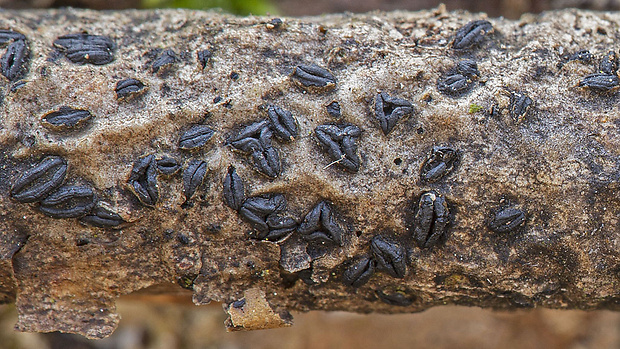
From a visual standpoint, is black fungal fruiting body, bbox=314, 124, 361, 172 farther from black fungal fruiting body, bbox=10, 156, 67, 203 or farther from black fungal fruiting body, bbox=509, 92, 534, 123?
black fungal fruiting body, bbox=10, 156, 67, 203

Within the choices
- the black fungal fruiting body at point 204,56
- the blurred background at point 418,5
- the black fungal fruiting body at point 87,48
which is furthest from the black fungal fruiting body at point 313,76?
the blurred background at point 418,5

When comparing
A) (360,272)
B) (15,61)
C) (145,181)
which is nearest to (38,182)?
(145,181)

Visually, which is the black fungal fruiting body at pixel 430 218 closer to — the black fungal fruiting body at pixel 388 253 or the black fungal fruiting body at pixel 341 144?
the black fungal fruiting body at pixel 388 253

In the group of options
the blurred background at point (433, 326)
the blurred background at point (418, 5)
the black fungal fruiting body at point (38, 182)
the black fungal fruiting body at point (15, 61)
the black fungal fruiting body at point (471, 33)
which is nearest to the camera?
the black fungal fruiting body at point (38, 182)

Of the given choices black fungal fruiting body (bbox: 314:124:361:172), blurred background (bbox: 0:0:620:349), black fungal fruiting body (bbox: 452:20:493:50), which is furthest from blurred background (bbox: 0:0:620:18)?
black fungal fruiting body (bbox: 314:124:361:172)

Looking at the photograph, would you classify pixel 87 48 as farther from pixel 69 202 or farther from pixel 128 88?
pixel 69 202

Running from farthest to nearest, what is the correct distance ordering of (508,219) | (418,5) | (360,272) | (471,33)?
(418,5)
(471,33)
(360,272)
(508,219)
